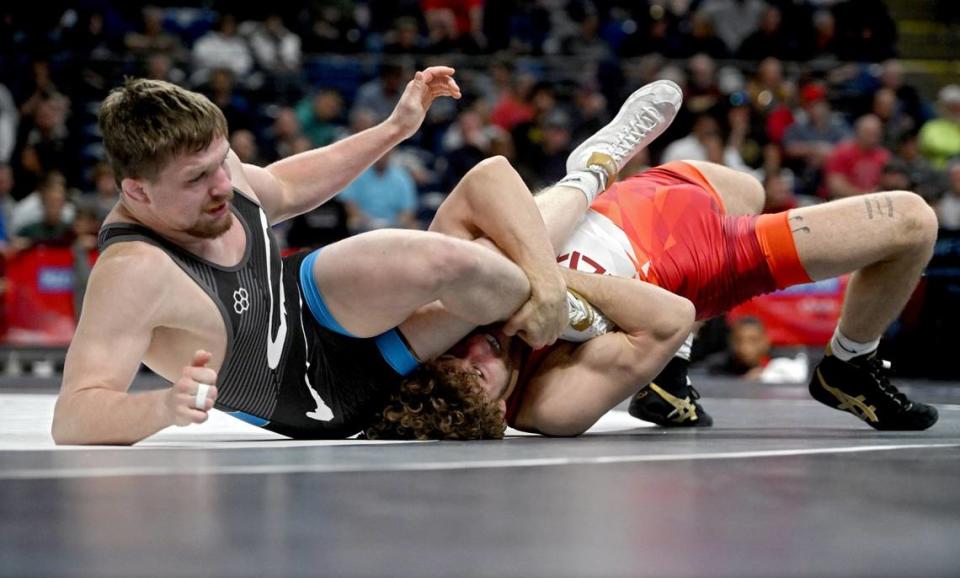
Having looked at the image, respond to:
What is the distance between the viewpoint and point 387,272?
2527mm

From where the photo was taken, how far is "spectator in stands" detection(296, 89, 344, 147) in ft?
26.9

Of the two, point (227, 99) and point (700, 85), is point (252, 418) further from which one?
point (700, 85)

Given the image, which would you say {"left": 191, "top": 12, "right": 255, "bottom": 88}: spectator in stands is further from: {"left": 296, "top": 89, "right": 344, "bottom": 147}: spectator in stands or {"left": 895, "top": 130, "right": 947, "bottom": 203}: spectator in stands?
{"left": 895, "top": 130, "right": 947, "bottom": 203}: spectator in stands

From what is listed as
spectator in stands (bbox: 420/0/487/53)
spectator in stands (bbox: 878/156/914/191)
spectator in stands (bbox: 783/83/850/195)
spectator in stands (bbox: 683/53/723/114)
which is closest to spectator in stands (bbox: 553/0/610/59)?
spectator in stands (bbox: 420/0/487/53)

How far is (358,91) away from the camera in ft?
28.8

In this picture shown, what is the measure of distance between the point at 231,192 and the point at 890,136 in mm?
7212

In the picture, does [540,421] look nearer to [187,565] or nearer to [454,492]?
[454,492]

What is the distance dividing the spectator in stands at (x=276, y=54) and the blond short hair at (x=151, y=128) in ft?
20.5

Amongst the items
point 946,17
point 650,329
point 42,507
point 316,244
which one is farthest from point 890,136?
point 42,507

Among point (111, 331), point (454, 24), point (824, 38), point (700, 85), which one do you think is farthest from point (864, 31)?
point (111, 331)

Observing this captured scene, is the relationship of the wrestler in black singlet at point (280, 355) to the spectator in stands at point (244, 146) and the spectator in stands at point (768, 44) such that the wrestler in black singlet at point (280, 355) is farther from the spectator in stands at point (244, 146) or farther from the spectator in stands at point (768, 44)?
the spectator in stands at point (768, 44)

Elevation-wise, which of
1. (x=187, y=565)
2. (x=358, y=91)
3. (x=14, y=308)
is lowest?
(x=14, y=308)

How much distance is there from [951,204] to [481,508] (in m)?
6.41

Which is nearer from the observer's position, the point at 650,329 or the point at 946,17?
the point at 650,329
